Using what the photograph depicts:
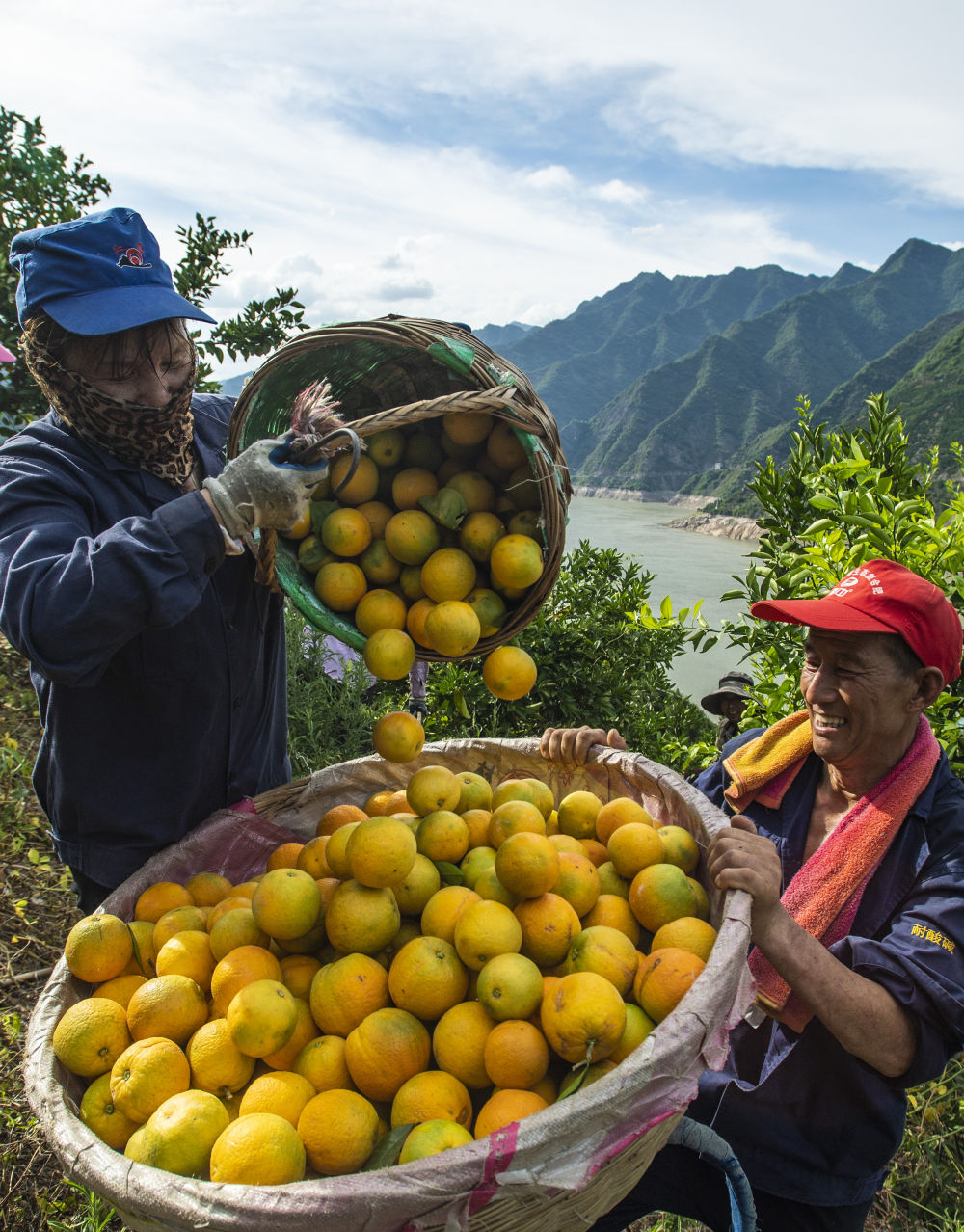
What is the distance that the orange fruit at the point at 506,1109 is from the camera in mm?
1224

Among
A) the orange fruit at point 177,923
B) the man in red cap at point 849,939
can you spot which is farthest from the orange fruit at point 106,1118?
the man in red cap at point 849,939

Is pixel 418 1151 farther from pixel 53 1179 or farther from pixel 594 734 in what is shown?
pixel 53 1179

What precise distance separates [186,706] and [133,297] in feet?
3.32

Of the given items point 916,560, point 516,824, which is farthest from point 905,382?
point 516,824

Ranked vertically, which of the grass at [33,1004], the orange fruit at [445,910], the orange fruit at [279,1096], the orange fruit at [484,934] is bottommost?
the grass at [33,1004]

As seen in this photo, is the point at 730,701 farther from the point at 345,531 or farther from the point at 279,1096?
the point at 279,1096

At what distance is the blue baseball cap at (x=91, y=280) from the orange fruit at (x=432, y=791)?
125 centimetres

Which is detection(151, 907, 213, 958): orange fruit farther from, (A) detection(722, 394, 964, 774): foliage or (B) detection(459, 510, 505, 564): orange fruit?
(A) detection(722, 394, 964, 774): foliage

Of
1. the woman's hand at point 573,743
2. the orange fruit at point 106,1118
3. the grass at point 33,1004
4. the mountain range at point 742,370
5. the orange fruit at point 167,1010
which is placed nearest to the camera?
the orange fruit at point 106,1118

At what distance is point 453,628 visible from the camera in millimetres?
1768

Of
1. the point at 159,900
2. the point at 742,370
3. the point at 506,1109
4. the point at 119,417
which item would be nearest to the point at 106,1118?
the point at 159,900

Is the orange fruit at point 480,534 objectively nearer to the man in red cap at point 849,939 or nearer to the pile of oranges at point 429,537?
the pile of oranges at point 429,537

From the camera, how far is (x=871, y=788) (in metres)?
1.89

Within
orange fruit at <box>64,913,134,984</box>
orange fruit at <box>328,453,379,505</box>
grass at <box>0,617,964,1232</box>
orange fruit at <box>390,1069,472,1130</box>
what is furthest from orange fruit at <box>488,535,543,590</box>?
grass at <box>0,617,964,1232</box>
